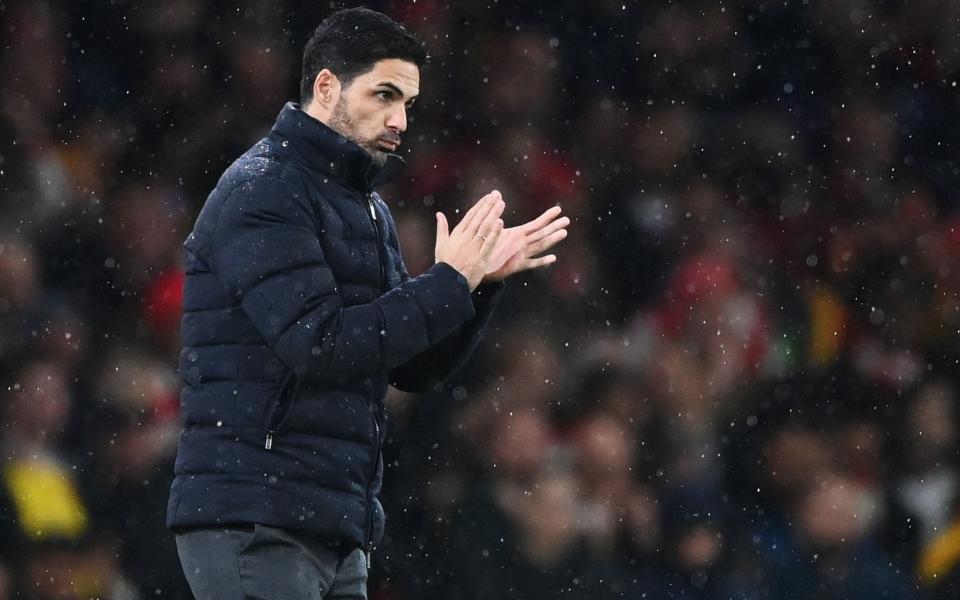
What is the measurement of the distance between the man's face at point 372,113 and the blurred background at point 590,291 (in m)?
2.12

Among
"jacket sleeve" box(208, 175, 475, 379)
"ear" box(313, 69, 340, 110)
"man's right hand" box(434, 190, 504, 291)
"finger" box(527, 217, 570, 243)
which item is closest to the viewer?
"jacket sleeve" box(208, 175, 475, 379)

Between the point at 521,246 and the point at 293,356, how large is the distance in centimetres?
49

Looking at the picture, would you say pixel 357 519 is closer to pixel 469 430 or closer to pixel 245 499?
pixel 245 499

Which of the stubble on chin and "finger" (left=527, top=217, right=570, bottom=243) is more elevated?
the stubble on chin

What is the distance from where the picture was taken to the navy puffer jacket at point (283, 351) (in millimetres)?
2145

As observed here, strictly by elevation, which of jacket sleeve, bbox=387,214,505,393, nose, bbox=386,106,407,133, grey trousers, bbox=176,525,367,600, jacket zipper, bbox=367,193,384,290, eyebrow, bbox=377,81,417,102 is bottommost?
grey trousers, bbox=176,525,367,600

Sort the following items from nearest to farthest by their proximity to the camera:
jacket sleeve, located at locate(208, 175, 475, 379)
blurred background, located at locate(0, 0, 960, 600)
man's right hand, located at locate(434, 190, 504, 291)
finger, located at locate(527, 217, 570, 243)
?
jacket sleeve, located at locate(208, 175, 475, 379)
man's right hand, located at locate(434, 190, 504, 291)
finger, located at locate(527, 217, 570, 243)
blurred background, located at locate(0, 0, 960, 600)

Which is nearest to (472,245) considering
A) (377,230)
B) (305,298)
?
(377,230)

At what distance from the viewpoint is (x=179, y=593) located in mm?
4238

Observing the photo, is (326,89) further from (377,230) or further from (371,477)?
(371,477)

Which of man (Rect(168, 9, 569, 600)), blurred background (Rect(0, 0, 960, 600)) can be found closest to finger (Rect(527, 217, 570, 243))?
man (Rect(168, 9, 569, 600))

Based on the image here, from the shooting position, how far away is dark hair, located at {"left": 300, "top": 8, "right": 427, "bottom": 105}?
7.88ft

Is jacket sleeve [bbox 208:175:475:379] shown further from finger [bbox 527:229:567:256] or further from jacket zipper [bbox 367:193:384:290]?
finger [bbox 527:229:567:256]

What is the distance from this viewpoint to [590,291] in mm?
4887
